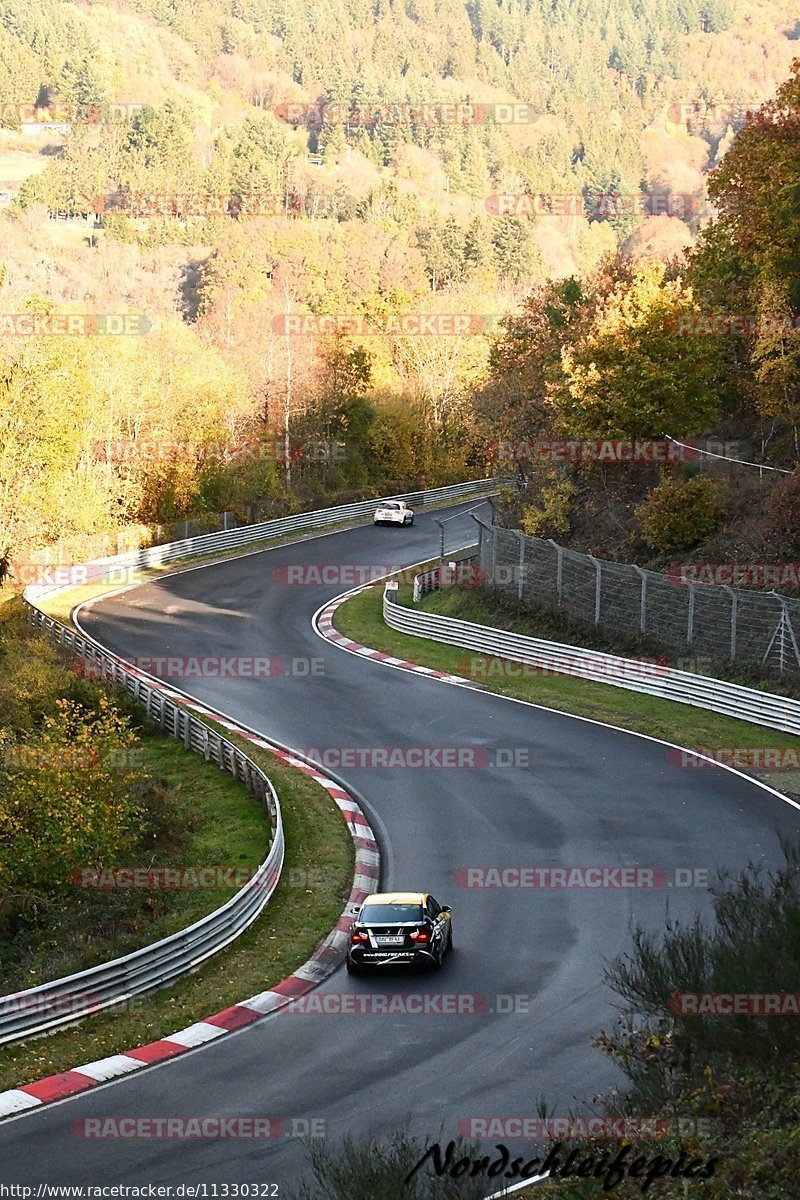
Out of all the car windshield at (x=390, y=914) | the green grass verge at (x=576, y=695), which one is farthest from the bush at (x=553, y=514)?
the car windshield at (x=390, y=914)

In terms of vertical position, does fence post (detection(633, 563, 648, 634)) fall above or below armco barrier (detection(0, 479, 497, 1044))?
above

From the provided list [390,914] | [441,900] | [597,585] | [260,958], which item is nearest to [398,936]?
[390,914]

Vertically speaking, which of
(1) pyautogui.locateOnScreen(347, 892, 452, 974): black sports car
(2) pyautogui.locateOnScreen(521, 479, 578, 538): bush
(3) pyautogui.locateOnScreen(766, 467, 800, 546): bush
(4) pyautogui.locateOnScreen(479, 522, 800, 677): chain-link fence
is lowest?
(1) pyautogui.locateOnScreen(347, 892, 452, 974): black sports car

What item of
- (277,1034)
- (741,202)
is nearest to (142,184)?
(741,202)

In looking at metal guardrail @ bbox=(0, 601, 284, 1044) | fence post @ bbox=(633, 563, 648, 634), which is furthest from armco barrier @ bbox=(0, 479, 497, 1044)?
fence post @ bbox=(633, 563, 648, 634)

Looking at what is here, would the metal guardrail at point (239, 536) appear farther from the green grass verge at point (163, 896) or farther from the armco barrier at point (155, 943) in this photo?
the green grass verge at point (163, 896)

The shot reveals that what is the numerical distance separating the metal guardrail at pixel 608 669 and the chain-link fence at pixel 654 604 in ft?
4.04

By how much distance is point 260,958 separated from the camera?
21734mm

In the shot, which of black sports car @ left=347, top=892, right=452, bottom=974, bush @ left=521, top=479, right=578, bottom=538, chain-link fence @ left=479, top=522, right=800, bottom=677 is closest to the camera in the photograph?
black sports car @ left=347, top=892, right=452, bottom=974

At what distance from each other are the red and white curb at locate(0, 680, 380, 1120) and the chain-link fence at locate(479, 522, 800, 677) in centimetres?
1380

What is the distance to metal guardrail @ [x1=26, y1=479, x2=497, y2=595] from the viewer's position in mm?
57594

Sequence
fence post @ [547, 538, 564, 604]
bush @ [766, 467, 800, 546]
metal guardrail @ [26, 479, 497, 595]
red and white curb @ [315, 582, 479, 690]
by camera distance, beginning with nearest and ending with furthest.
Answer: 1. bush @ [766, 467, 800, 546]
2. red and white curb @ [315, 582, 479, 690]
3. fence post @ [547, 538, 564, 604]
4. metal guardrail @ [26, 479, 497, 595]

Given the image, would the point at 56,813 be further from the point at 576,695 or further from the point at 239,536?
the point at 239,536

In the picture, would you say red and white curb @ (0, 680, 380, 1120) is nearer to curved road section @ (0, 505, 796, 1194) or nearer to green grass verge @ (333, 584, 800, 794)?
curved road section @ (0, 505, 796, 1194)
